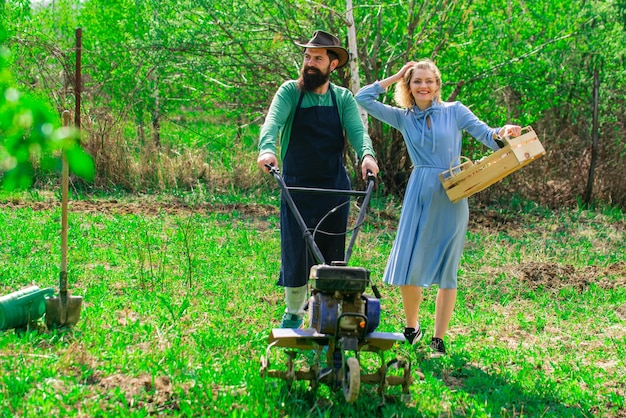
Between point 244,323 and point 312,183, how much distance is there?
124 cm

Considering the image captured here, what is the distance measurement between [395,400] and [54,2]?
76.5 ft

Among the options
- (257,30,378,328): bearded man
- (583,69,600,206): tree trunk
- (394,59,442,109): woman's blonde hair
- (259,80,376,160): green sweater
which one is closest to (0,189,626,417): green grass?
(257,30,378,328): bearded man

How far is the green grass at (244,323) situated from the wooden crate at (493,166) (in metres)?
1.14

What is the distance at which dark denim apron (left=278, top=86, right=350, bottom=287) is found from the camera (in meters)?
5.05

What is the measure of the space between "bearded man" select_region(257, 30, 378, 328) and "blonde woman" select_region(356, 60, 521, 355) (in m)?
0.41

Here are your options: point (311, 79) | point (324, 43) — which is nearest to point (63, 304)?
point (311, 79)

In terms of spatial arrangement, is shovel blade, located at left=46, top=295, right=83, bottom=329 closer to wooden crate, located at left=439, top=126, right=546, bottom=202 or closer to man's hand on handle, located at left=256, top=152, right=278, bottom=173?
man's hand on handle, located at left=256, top=152, right=278, bottom=173

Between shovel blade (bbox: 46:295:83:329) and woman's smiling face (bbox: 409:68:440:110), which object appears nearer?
shovel blade (bbox: 46:295:83:329)

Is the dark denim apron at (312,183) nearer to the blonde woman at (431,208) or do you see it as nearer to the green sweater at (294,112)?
the green sweater at (294,112)

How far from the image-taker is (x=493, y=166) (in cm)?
499

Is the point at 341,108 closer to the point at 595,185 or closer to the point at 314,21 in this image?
the point at 314,21

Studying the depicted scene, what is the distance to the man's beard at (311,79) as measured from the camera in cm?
502

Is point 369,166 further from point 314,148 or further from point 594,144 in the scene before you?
point 594,144

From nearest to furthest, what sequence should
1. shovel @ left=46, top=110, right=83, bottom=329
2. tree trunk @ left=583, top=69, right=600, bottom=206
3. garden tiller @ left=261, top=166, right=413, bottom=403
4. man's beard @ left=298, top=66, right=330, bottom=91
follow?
garden tiller @ left=261, top=166, right=413, bottom=403 → shovel @ left=46, top=110, right=83, bottom=329 → man's beard @ left=298, top=66, right=330, bottom=91 → tree trunk @ left=583, top=69, right=600, bottom=206
